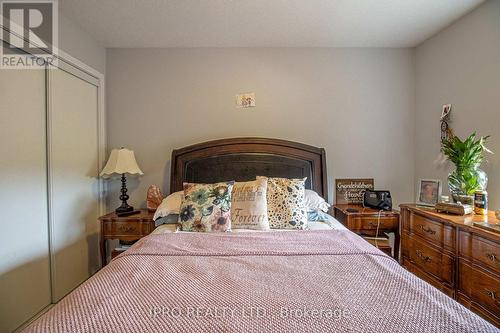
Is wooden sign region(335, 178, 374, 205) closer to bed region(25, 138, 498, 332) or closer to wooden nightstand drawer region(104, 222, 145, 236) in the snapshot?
bed region(25, 138, 498, 332)

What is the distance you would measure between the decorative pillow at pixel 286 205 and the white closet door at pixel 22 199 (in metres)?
1.82

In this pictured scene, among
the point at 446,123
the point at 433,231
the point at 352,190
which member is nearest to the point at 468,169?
the point at 433,231

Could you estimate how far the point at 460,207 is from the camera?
1.76m

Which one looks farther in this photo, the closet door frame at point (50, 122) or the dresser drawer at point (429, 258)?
the closet door frame at point (50, 122)

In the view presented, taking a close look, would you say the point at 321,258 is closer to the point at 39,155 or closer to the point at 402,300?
the point at 402,300

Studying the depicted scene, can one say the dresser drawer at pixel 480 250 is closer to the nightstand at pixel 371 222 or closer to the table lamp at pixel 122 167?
the nightstand at pixel 371 222

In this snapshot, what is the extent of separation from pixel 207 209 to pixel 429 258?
68.8 inches

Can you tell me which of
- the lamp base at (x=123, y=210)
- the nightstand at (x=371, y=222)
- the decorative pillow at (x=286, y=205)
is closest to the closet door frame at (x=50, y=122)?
the lamp base at (x=123, y=210)

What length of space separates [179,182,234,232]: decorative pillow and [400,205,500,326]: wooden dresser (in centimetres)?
154

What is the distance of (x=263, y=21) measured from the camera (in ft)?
7.13

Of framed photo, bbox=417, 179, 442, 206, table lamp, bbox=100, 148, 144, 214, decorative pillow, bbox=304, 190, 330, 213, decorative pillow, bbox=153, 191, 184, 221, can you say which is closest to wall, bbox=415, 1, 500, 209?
framed photo, bbox=417, 179, 442, 206

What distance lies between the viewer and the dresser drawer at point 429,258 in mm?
1719

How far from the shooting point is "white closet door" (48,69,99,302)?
207cm

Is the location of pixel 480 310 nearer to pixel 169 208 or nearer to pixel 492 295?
pixel 492 295
